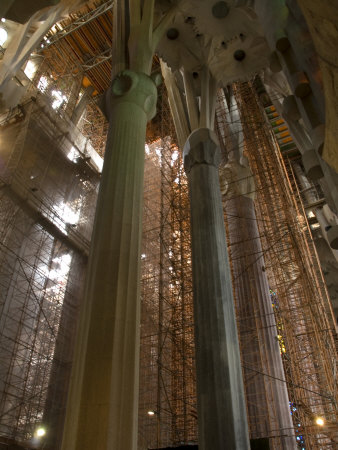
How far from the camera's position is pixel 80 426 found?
4.00 meters

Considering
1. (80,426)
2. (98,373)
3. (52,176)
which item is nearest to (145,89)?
(98,373)

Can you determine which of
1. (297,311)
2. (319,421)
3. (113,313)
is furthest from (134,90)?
(297,311)

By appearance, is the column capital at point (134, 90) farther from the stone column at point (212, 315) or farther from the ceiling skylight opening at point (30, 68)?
the ceiling skylight opening at point (30, 68)

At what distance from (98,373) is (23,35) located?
7.84m

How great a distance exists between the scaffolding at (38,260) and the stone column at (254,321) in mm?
4822

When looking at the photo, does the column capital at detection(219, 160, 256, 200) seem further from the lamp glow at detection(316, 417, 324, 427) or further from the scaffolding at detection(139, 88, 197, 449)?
the lamp glow at detection(316, 417, 324, 427)

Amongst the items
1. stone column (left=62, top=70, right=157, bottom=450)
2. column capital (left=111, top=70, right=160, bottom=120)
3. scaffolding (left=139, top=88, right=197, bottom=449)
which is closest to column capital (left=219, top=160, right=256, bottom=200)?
scaffolding (left=139, top=88, right=197, bottom=449)

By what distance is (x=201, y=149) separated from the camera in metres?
9.20

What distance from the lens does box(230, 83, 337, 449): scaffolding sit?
9602mm

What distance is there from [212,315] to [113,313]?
282 cm

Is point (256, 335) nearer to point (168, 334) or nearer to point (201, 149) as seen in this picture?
point (168, 334)

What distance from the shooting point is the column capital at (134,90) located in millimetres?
6824

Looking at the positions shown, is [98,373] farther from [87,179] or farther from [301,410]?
[87,179]

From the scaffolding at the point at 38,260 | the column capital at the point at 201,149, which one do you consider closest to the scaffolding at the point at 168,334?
the scaffolding at the point at 38,260
